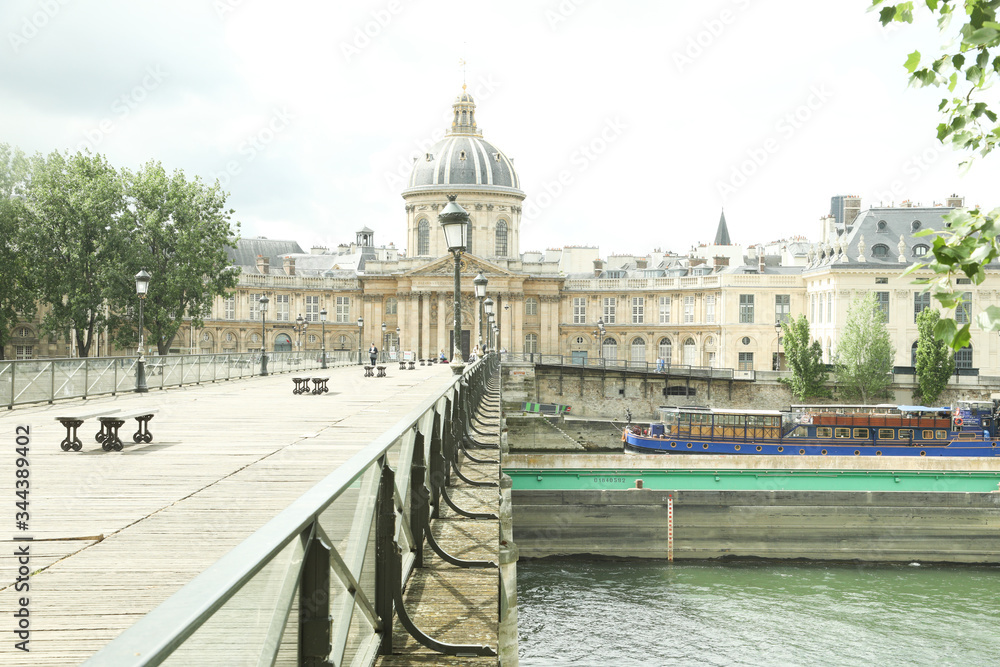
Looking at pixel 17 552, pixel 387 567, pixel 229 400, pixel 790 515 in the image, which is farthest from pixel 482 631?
pixel 790 515

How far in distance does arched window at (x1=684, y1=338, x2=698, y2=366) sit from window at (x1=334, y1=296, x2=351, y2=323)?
3474 centimetres

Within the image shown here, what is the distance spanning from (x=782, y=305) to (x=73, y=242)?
188 feet

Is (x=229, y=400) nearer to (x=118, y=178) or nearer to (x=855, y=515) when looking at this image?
(x=855, y=515)

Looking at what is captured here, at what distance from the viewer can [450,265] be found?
86750 mm

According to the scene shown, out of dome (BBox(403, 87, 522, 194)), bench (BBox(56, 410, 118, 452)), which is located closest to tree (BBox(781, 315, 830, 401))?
dome (BBox(403, 87, 522, 194))

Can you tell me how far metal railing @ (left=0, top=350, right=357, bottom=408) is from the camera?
1816cm

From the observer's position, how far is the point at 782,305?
3083 inches

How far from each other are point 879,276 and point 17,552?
6957cm

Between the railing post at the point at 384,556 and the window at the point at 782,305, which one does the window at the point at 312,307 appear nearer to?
the window at the point at 782,305

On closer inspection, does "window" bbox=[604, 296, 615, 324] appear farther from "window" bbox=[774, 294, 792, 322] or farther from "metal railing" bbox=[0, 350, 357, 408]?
"metal railing" bbox=[0, 350, 357, 408]

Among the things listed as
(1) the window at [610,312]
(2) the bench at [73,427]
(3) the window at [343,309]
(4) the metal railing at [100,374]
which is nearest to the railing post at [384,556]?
(2) the bench at [73,427]

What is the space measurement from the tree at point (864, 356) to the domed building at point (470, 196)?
38768mm

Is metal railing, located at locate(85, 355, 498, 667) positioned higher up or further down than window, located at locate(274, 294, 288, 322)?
further down

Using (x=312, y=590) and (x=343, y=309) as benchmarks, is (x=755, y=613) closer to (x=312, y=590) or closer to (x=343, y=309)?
(x=312, y=590)
